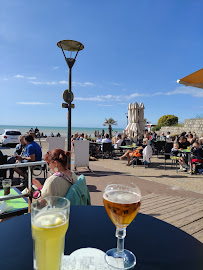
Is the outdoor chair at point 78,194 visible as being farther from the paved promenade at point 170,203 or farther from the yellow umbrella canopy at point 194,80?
the yellow umbrella canopy at point 194,80

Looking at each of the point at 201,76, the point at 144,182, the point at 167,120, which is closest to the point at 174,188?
the point at 144,182

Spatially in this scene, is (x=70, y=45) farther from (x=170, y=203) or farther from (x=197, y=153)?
(x=197, y=153)

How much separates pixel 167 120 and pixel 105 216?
37657 millimetres

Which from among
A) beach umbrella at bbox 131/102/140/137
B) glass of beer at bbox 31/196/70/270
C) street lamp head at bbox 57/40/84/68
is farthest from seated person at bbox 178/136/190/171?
glass of beer at bbox 31/196/70/270

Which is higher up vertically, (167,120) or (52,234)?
(167,120)

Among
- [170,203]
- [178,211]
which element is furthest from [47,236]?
[170,203]

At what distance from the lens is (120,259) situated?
0.75 m

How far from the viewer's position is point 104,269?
721 millimetres

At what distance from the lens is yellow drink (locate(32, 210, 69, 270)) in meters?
0.58

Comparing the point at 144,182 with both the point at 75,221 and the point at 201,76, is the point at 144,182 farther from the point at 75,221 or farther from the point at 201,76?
the point at 75,221

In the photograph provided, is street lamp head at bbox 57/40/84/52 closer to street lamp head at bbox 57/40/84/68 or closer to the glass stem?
street lamp head at bbox 57/40/84/68

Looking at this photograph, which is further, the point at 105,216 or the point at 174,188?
the point at 174,188

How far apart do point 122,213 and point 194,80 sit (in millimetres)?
4437

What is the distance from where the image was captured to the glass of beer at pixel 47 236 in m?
0.58
